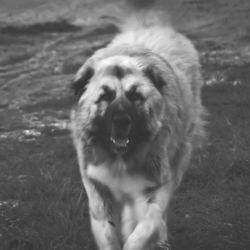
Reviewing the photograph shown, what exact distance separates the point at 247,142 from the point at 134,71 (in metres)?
2.64

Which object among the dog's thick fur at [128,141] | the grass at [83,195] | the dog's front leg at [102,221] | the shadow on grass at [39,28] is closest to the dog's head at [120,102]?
the dog's thick fur at [128,141]

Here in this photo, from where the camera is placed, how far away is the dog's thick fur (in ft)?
14.4

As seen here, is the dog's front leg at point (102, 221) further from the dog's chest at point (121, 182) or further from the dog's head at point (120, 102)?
the dog's head at point (120, 102)

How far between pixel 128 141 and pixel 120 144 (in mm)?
79

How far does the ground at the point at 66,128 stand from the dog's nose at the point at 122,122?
94 centimetres

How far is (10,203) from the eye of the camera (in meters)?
5.63

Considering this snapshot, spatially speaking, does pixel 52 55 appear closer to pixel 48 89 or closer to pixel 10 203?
pixel 48 89

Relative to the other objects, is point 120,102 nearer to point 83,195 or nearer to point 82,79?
point 82,79

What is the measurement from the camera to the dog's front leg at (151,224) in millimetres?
4316

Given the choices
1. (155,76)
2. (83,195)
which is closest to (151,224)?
(155,76)

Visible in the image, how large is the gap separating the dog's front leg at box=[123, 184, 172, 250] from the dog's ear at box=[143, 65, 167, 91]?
2.38 feet

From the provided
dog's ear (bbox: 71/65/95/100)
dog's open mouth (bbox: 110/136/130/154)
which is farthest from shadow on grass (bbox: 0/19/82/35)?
dog's open mouth (bbox: 110/136/130/154)

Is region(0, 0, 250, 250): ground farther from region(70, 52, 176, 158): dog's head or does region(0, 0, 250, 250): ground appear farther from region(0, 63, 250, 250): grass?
region(70, 52, 176, 158): dog's head

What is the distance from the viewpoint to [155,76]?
4582 mm
